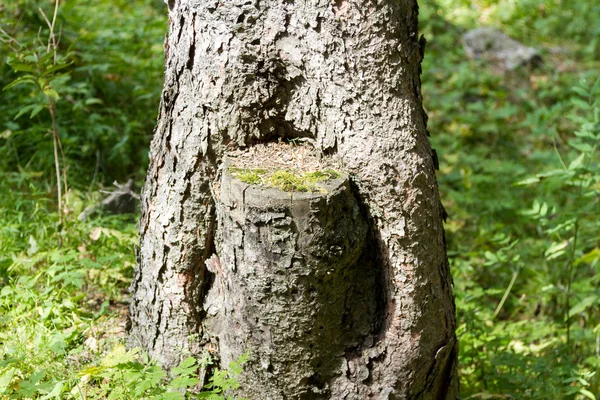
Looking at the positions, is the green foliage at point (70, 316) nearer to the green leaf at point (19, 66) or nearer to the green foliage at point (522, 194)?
the green leaf at point (19, 66)

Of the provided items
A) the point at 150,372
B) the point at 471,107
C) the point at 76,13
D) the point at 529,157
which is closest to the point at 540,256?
the point at 529,157

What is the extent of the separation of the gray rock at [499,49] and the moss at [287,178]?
5.56m

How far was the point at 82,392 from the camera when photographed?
95.7 inches

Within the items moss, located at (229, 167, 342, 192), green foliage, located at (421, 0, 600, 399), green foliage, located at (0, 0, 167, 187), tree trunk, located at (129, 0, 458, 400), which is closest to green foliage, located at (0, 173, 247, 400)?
tree trunk, located at (129, 0, 458, 400)

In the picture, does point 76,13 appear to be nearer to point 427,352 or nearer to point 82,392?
point 82,392

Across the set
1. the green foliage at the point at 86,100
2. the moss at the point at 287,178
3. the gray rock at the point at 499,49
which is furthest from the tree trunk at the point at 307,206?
the gray rock at the point at 499,49

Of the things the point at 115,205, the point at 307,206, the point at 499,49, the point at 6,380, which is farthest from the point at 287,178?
the point at 499,49

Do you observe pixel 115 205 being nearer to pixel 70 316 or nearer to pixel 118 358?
pixel 70 316

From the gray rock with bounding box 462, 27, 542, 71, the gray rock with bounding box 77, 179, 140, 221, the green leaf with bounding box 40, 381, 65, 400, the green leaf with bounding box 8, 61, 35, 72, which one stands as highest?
the gray rock with bounding box 462, 27, 542, 71

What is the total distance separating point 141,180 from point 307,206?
2603 millimetres

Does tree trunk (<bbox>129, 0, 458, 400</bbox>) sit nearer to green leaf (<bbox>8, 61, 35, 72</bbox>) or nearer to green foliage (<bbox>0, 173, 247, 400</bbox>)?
green foliage (<bbox>0, 173, 247, 400</bbox>)

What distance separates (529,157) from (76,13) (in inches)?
164

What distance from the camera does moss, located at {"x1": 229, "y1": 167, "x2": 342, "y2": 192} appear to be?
2.10 meters

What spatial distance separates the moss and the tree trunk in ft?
0.11
